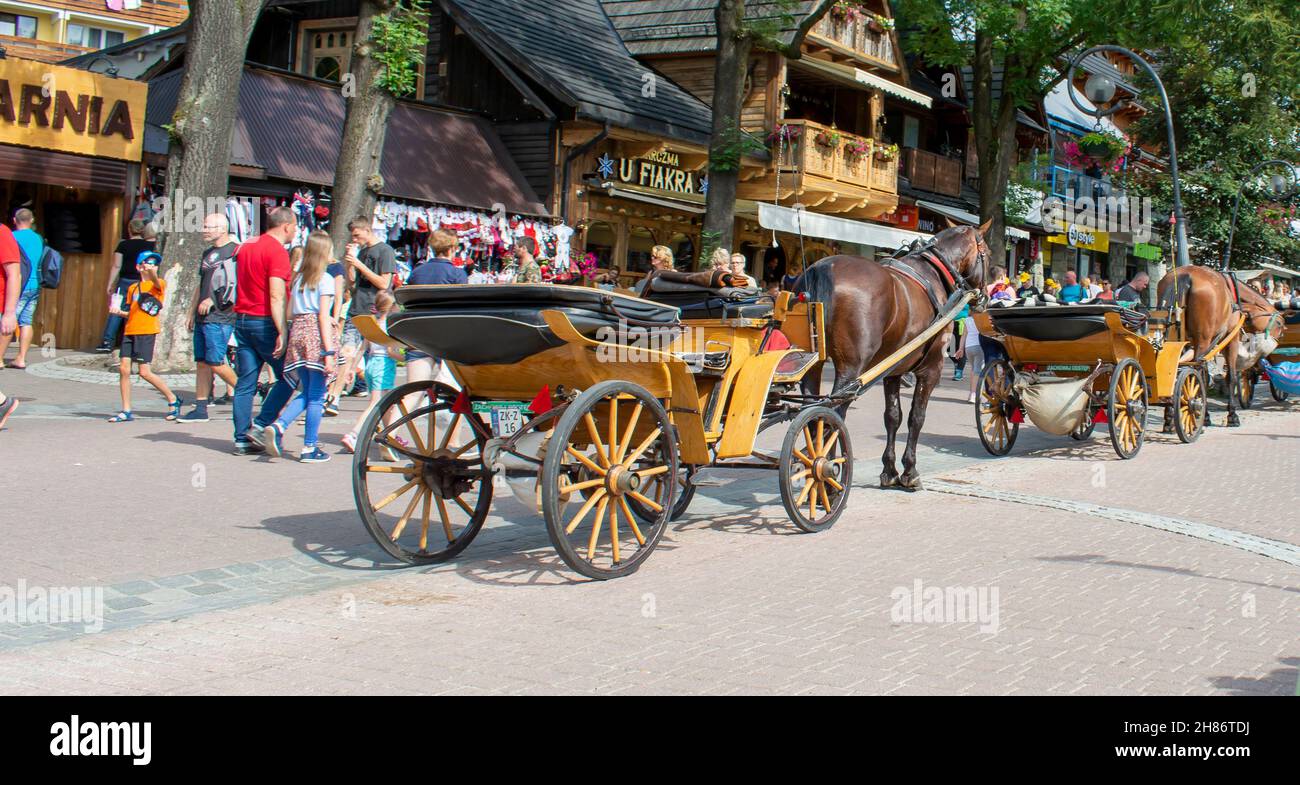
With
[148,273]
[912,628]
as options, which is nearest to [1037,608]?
[912,628]

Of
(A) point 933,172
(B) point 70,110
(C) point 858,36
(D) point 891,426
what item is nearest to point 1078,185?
(A) point 933,172

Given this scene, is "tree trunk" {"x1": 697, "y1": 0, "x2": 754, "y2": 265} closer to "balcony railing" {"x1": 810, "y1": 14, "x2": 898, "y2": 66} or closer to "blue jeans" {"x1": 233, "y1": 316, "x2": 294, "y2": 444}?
"blue jeans" {"x1": 233, "y1": 316, "x2": 294, "y2": 444}

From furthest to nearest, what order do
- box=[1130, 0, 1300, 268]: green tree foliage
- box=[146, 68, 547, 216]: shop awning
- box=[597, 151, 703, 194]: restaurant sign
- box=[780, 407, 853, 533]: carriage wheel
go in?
box=[1130, 0, 1300, 268]: green tree foliage < box=[597, 151, 703, 194]: restaurant sign < box=[146, 68, 547, 216]: shop awning < box=[780, 407, 853, 533]: carriage wheel

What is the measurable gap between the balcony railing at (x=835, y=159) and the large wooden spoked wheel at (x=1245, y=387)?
11.1 metres

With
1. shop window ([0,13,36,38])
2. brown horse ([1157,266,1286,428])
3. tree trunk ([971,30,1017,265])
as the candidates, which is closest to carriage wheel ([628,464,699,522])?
brown horse ([1157,266,1286,428])

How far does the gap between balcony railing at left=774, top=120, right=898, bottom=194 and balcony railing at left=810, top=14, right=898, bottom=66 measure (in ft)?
6.68

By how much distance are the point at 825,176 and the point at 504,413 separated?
22555mm

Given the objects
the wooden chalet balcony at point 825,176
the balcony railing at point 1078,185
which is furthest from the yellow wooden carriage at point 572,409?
the balcony railing at point 1078,185

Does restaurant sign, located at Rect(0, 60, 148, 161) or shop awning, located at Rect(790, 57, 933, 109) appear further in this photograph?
shop awning, located at Rect(790, 57, 933, 109)

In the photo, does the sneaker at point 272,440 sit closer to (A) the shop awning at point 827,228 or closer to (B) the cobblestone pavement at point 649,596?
(B) the cobblestone pavement at point 649,596

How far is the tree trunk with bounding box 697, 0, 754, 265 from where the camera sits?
57.6 ft

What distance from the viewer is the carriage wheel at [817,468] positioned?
727 centimetres
